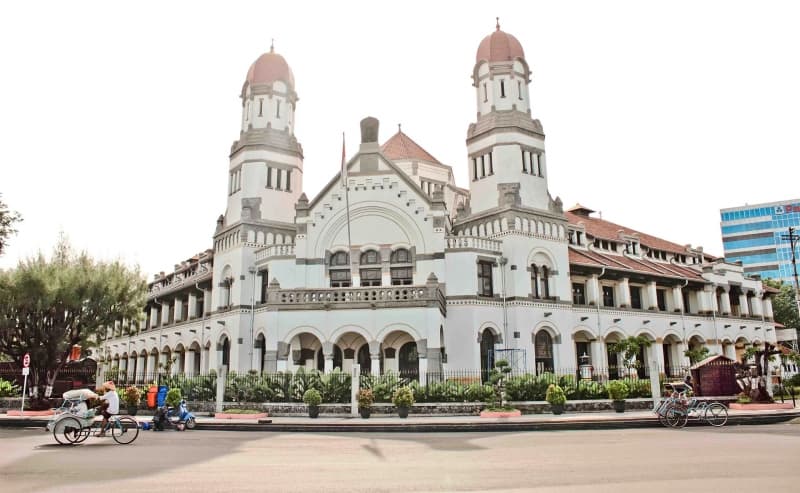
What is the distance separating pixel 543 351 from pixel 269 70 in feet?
82.8

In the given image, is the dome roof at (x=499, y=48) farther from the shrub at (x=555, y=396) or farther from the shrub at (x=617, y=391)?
the shrub at (x=555, y=396)

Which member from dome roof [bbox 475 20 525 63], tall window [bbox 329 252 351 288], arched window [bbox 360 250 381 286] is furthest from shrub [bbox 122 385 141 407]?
dome roof [bbox 475 20 525 63]

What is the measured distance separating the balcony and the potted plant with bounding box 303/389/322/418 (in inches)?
274

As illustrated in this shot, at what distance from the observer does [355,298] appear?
29938 millimetres

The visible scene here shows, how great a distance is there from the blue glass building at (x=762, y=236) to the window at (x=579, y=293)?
73.4 metres

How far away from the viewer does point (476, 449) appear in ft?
46.5

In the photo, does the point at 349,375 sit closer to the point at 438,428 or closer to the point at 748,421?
the point at 438,428

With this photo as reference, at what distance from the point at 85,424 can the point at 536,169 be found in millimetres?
29256

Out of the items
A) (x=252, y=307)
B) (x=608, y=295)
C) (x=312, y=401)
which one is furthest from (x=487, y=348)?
(x=252, y=307)

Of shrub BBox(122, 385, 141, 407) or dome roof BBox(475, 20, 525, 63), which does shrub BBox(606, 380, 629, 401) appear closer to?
shrub BBox(122, 385, 141, 407)

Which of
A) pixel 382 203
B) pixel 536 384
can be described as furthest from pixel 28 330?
pixel 536 384

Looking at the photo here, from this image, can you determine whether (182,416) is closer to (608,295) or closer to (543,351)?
(543,351)

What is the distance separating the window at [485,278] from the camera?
113 feet

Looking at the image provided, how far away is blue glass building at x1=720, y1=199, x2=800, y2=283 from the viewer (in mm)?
99812
